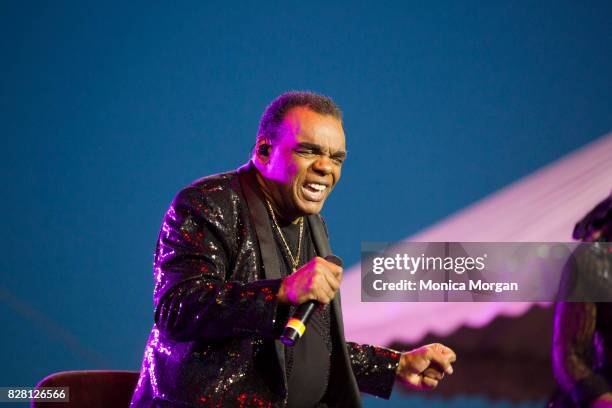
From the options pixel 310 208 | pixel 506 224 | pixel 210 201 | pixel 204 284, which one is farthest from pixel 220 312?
pixel 506 224

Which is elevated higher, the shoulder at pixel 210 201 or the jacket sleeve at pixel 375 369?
the shoulder at pixel 210 201

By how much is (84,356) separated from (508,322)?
2.03m

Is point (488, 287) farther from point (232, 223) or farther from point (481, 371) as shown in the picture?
point (232, 223)

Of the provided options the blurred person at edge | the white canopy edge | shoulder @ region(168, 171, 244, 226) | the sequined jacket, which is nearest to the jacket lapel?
the sequined jacket

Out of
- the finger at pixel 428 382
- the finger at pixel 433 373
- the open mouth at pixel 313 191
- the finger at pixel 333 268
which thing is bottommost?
the finger at pixel 428 382

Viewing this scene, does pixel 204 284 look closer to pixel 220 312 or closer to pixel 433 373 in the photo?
pixel 220 312

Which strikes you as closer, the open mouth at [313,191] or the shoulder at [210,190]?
the shoulder at [210,190]

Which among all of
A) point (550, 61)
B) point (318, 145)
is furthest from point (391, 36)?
point (318, 145)

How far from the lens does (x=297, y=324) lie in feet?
4.15

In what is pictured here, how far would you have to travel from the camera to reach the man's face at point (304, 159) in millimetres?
1715

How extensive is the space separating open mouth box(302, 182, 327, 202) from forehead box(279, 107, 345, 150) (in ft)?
0.34

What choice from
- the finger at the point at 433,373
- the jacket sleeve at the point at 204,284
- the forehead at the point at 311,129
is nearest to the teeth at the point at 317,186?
the forehead at the point at 311,129

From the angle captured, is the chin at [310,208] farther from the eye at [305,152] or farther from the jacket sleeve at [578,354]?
the jacket sleeve at [578,354]

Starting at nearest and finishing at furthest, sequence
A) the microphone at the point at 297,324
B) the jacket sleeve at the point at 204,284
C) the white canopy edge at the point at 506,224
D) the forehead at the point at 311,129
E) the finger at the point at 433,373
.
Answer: the microphone at the point at 297,324 < the jacket sleeve at the point at 204,284 < the forehead at the point at 311,129 < the finger at the point at 433,373 < the white canopy edge at the point at 506,224
